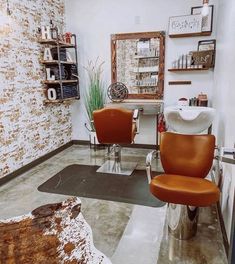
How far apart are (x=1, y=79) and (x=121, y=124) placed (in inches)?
61.6

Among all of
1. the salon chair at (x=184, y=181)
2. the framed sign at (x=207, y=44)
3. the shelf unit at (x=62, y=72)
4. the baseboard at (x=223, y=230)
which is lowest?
the baseboard at (x=223, y=230)

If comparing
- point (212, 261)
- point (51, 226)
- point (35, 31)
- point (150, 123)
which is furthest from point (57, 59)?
point (212, 261)

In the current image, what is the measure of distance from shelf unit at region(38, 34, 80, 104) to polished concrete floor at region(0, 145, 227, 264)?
1.51m

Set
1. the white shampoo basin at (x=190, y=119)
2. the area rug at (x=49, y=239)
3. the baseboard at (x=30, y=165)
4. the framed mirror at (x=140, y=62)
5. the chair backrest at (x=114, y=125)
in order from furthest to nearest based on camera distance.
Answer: the framed mirror at (x=140, y=62) → the baseboard at (x=30, y=165) → the chair backrest at (x=114, y=125) → the white shampoo basin at (x=190, y=119) → the area rug at (x=49, y=239)

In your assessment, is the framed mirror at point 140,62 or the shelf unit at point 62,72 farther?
the framed mirror at point 140,62

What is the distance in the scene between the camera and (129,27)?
400 centimetres

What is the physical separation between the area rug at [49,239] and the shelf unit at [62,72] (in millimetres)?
2347

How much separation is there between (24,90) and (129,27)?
2038mm

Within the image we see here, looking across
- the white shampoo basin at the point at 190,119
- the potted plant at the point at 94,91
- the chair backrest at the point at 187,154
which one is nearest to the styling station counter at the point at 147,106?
the potted plant at the point at 94,91

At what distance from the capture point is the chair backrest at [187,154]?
2029 millimetres

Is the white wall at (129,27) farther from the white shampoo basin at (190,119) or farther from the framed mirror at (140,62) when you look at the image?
the white shampoo basin at (190,119)

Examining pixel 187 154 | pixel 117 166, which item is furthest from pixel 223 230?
pixel 117 166

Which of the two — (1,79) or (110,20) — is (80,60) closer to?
(110,20)

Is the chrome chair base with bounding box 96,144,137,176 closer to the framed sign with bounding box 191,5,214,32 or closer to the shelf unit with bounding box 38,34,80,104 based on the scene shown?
the shelf unit with bounding box 38,34,80,104
